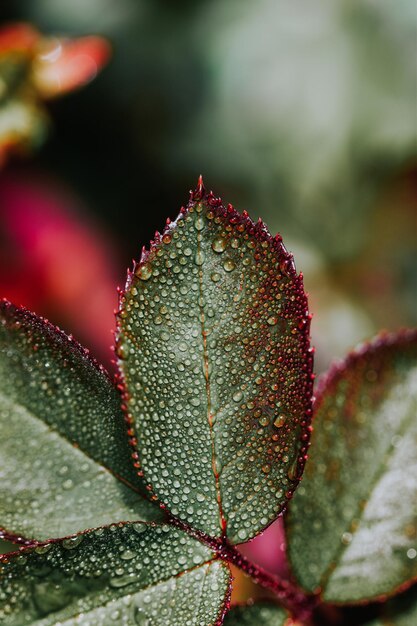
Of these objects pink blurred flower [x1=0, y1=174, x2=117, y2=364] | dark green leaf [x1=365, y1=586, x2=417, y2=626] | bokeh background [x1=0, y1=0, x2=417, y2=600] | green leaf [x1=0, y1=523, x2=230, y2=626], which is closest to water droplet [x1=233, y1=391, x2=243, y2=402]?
green leaf [x1=0, y1=523, x2=230, y2=626]

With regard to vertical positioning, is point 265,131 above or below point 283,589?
above

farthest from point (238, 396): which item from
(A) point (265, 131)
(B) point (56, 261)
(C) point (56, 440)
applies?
(A) point (265, 131)

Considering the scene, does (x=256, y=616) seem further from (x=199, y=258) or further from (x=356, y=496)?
(x=199, y=258)

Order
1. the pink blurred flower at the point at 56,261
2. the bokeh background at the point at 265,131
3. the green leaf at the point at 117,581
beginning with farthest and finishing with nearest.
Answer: the bokeh background at the point at 265,131, the pink blurred flower at the point at 56,261, the green leaf at the point at 117,581

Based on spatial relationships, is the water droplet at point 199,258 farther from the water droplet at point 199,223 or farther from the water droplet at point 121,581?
the water droplet at point 121,581

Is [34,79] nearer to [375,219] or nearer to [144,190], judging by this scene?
[144,190]


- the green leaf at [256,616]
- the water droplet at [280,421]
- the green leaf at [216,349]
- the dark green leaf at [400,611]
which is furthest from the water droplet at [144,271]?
the dark green leaf at [400,611]

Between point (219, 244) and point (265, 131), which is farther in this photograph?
point (265, 131)
